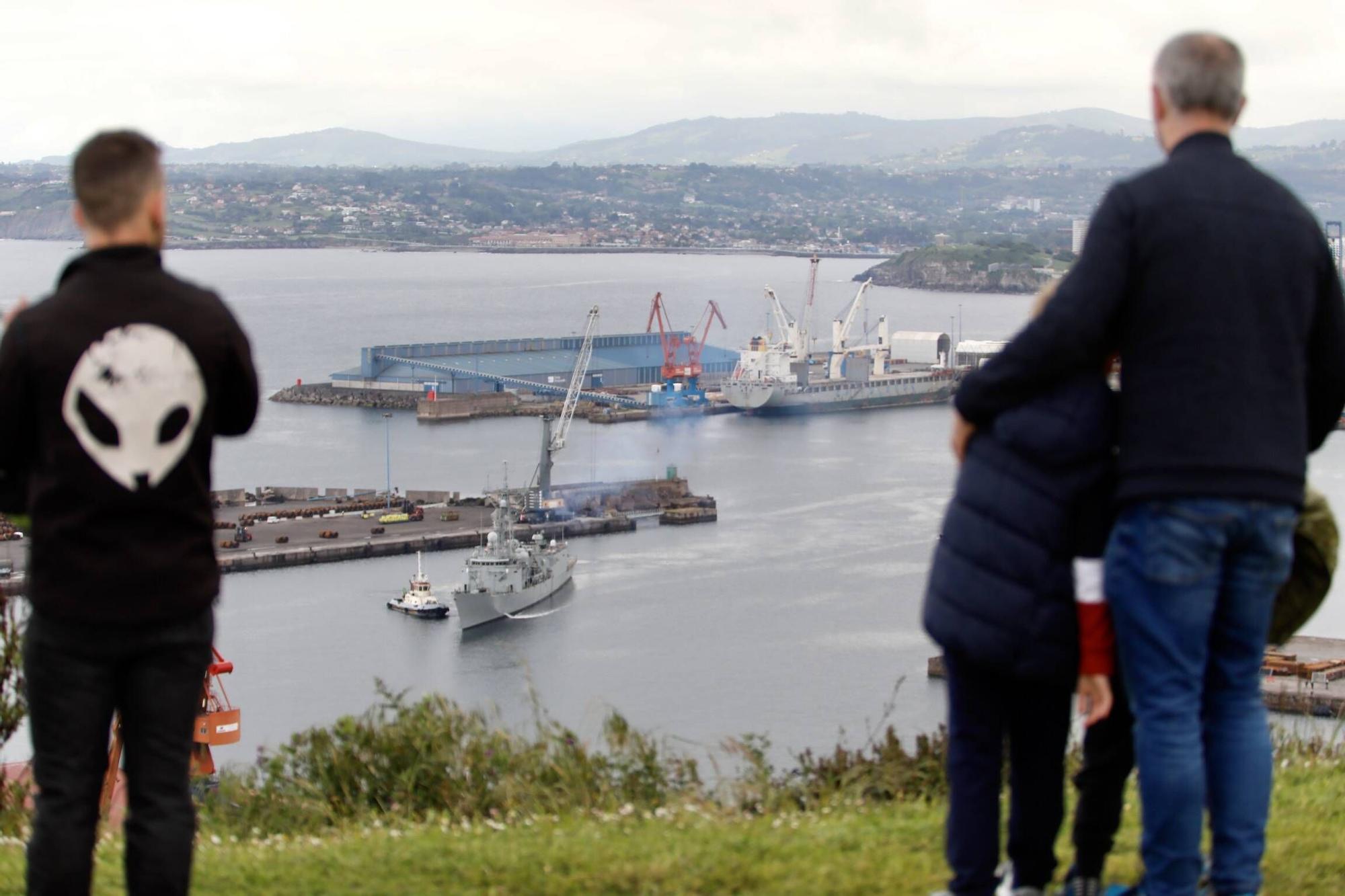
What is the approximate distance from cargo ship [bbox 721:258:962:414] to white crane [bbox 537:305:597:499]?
10.2ft

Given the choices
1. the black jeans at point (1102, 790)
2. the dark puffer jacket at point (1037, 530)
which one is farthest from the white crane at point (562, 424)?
the dark puffer jacket at point (1037, 530)

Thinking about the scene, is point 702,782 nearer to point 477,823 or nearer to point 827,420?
point 477,823

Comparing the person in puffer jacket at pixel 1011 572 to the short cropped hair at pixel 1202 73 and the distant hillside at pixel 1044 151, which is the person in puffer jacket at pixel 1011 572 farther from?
the distant hillside at pixel 1044 151

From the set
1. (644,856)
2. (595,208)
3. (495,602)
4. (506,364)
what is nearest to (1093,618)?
(644,856)

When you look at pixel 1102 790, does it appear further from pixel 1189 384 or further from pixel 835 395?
pixel 835 395

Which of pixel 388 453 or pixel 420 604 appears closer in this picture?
pixel 420 604

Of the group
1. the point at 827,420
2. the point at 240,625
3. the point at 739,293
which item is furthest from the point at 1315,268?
the point at 739,293

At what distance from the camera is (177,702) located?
3.70ft

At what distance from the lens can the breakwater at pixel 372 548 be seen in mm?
17438

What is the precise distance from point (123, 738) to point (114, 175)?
14.9 inches

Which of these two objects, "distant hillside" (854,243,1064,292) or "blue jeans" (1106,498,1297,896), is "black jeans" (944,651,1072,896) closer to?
"blue jeans" (1106,498,1297,896)

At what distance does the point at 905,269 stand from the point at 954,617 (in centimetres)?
6904

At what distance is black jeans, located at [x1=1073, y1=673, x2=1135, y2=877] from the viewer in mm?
1331

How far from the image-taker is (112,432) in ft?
3.58
